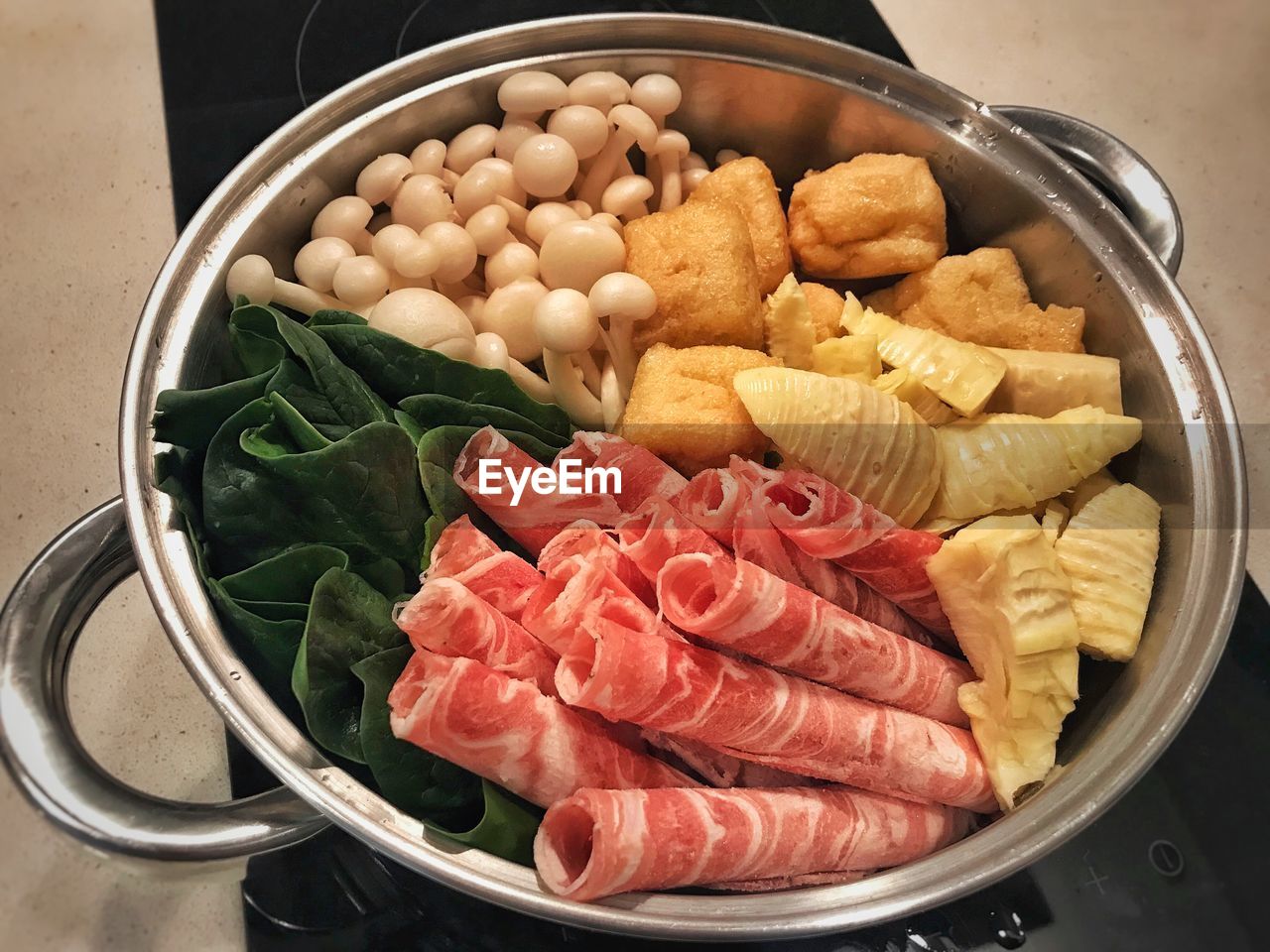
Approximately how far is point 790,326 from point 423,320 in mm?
563

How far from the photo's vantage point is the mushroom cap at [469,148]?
1459 millimetres

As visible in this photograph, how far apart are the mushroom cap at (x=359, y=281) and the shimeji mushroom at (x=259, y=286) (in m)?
0.06

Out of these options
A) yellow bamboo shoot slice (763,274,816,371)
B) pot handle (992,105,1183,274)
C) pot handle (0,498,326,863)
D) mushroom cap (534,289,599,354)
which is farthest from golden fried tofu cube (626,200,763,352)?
pot handle (0,498,326,863)

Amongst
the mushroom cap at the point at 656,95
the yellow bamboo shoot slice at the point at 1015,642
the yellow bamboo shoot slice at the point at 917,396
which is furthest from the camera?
the mushroom cap at the point at 656,95

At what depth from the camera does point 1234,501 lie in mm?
1186

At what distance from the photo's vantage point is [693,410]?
4.06ft

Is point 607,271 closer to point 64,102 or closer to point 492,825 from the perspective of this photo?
point 492,825

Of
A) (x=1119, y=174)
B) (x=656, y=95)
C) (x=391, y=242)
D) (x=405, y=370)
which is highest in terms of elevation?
(x=1119, y=174)

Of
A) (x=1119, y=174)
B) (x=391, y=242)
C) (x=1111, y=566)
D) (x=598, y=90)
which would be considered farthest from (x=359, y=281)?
(x=1119, y=174)

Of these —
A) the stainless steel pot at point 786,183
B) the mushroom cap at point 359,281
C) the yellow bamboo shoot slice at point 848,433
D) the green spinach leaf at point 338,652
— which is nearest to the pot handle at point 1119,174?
the stainless steel pot at point 786,183

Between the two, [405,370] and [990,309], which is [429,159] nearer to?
[405,370]

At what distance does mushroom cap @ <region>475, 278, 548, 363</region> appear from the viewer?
4.34 ft

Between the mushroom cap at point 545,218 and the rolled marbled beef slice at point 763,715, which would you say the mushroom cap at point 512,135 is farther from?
the rolled marbled beef slice at point 763,715

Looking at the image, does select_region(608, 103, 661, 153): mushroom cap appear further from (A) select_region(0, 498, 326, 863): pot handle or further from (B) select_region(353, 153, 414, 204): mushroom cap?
(A) select_region(0, 498, 326, 863): pot handle
